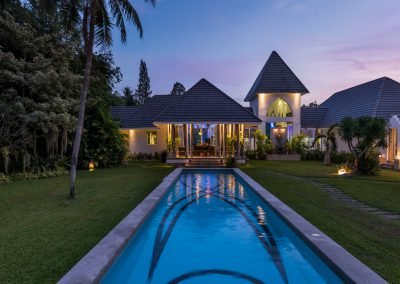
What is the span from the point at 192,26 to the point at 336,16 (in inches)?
427

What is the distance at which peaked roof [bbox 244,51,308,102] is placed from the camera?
25.4 metres

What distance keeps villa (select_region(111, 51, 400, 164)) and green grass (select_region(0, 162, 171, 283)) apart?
27.3 ft

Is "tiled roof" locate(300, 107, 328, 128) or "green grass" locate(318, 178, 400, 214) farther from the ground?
"tiled roof" locate(300, 107, 328, 128)

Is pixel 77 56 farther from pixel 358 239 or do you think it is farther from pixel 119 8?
pixel 358 239

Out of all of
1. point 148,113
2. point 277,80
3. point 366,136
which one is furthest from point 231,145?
point 277,80

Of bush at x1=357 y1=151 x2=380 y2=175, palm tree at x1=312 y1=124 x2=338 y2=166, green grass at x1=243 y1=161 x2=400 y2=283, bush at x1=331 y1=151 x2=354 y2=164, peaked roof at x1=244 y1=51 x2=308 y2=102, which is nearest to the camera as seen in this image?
green grass at x1=243 y1=161 x2=400 y2=283

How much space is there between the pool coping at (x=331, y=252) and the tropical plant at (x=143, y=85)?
6846 centimetres

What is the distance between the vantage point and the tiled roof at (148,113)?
82.8 ft

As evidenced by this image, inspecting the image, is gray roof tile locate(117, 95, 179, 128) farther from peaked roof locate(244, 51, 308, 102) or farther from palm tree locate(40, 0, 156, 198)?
palm tree locate(40, 0, 156, 198)

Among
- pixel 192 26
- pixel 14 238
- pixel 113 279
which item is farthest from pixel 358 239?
pixel 192 26

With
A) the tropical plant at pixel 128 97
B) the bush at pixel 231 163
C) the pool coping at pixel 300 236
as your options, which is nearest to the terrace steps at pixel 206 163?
the bush at pixel 231 163

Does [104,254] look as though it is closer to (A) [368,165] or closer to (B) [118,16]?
(B) [118,16]

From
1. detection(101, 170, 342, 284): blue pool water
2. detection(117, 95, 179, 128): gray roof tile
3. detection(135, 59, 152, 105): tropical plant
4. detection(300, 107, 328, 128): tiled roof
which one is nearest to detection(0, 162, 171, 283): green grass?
detection(101, 170, 342, 284): blue pool water

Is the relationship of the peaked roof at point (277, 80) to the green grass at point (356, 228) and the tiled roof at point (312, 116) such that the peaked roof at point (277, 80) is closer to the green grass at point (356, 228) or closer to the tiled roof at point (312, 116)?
the tiled roof at point (312, 116)
